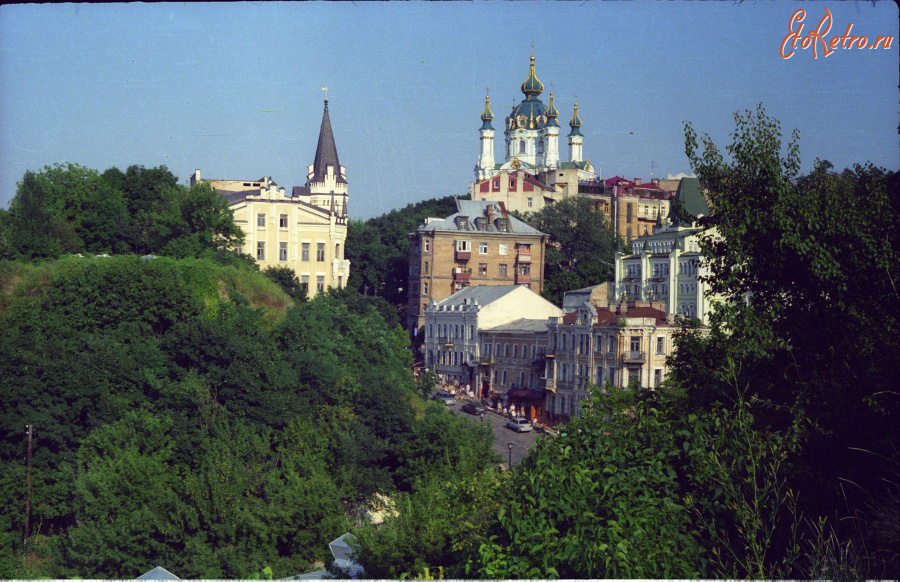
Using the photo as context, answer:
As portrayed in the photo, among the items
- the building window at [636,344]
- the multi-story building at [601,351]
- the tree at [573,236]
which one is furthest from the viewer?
the tree at [573,236]

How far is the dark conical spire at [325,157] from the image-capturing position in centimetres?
8844

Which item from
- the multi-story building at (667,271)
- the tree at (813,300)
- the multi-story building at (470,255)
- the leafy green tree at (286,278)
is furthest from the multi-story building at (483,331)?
the tree at (813,300)

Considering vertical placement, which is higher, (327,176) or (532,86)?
(532,86)

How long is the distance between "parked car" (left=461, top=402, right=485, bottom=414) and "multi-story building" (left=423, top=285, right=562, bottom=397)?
480 cm

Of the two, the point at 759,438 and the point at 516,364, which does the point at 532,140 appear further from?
the point at 759,438

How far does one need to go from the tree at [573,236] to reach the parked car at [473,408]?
30.6 metres

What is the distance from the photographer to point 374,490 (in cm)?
2972

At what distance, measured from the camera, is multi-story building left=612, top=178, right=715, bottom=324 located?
60700 millimetres

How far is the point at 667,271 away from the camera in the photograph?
64562 millimetres

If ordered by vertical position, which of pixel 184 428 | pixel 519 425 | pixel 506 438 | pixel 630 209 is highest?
pixel 630 209

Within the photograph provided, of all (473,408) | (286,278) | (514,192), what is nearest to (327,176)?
(514,192)

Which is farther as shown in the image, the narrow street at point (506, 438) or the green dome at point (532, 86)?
the green dome at point (532, 86)

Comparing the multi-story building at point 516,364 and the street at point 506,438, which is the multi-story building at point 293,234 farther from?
the street at point 506,438

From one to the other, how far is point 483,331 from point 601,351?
1380 cm
